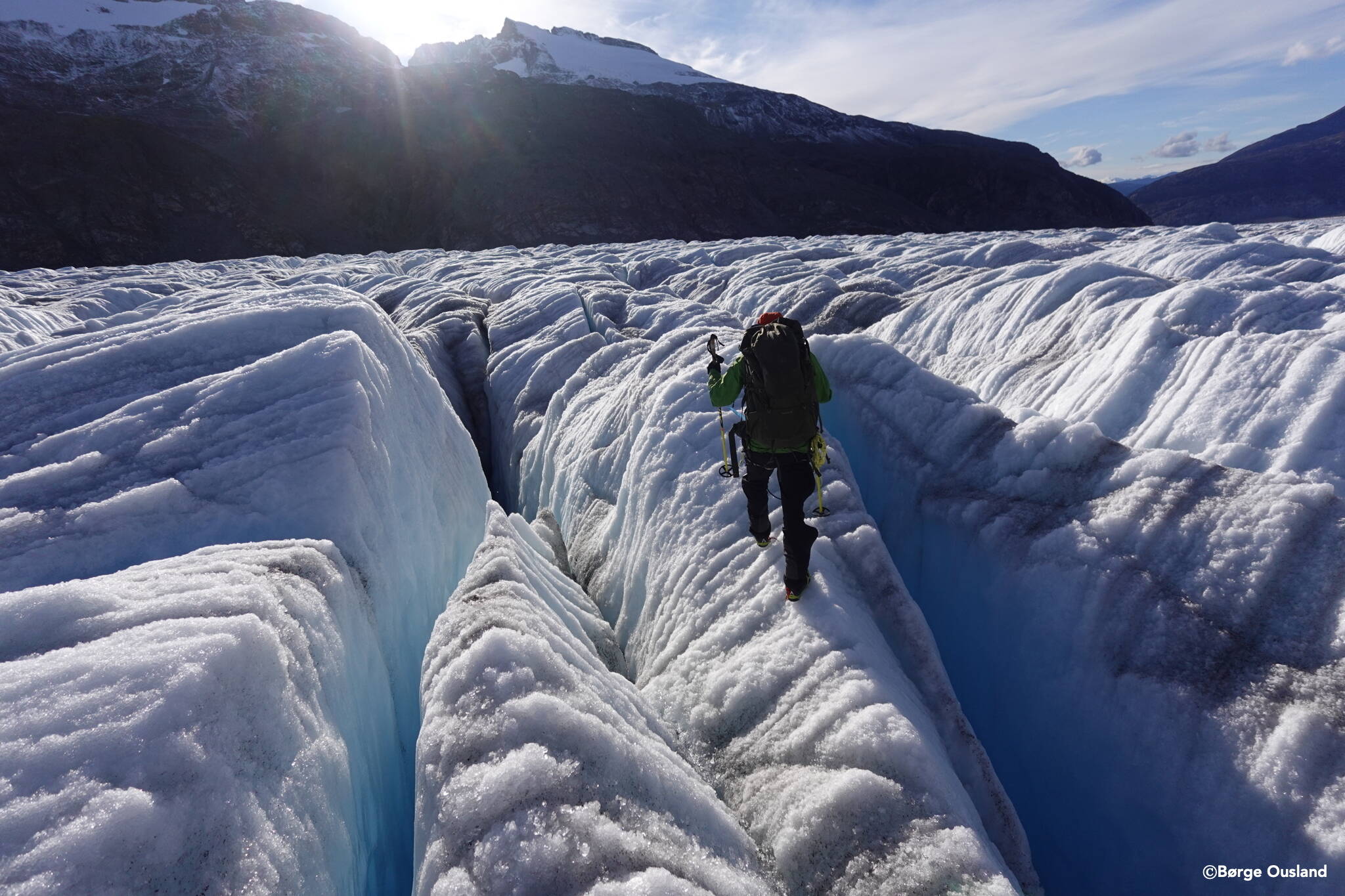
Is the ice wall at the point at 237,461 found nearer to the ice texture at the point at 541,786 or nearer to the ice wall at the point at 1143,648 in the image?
the ice texture at the point at 541,786

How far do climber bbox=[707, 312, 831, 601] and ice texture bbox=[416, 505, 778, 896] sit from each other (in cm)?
119

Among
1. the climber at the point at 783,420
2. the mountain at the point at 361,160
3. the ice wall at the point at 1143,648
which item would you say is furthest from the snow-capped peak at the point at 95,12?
the ice wall at the point at 1143,648

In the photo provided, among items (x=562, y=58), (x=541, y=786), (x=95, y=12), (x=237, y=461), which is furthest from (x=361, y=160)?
(x=541, y=786)

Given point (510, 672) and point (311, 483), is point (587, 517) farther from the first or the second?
point (510, 672)

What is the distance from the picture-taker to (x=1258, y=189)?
107688 mm

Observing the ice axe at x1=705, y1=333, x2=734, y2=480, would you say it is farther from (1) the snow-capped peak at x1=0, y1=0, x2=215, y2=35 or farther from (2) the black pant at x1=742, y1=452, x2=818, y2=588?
(1) the snow-capped peak at x1=0, y1=0, x2=215, y2=35

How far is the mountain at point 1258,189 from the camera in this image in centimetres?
10044

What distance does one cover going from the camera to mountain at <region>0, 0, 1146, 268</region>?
142 feet

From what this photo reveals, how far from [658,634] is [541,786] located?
6.37 feet

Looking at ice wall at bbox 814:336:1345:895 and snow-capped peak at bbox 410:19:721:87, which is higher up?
snow-capped peak at bbox 410:19:721:87

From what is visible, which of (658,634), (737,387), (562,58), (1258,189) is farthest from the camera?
(1258,189)

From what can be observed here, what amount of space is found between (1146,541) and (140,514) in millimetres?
4890

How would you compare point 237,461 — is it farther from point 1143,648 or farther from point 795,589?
point 1143,648

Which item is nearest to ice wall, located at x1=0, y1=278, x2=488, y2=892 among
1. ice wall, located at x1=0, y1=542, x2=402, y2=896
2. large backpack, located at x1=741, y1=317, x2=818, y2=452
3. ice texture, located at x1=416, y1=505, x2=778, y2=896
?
ice wall, located at x1=0, y1=542, x2=402, y2=896
